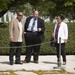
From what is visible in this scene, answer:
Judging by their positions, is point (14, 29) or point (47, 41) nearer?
point (14, 29)

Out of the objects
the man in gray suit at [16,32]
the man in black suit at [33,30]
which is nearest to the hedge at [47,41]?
the man in black suit at [33,30]

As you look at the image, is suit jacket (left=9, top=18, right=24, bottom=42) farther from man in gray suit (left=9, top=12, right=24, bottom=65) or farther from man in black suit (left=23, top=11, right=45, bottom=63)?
man in black suit (left=23, top=11, right=45, bottom=63)

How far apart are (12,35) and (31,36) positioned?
71cm

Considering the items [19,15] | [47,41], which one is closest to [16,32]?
[19,15]

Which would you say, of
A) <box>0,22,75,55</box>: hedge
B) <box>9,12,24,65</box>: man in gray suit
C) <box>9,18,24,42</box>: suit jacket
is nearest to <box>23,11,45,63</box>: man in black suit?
<box>9,12,24,65</box>: man in gray suit

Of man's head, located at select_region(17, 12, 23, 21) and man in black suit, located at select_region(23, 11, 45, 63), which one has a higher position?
man's head, located at select_region(17, 12, 23, 21)

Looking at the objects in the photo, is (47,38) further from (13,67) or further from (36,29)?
(13,67)

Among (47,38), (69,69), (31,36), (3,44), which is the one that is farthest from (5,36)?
(69,69)

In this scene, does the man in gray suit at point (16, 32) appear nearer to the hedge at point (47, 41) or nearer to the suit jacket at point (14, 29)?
the suit jacket at point (14, 29)

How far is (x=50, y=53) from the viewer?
14.8 metres

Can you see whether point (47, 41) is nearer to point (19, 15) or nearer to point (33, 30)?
point (33, 30)

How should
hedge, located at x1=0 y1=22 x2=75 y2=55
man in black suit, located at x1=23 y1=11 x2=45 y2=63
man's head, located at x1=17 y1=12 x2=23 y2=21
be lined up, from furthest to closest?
hedge, located at x1=0 y1=22 x2=75 y2=55
man in black suit, located at x1=23 y1=11 x2=45 y2=63
man's head, located at x1=17 y1=12 x2=23 y2=21

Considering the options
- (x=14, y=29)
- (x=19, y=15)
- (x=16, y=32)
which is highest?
(x=19, y=15)

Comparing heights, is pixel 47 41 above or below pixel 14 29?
below
